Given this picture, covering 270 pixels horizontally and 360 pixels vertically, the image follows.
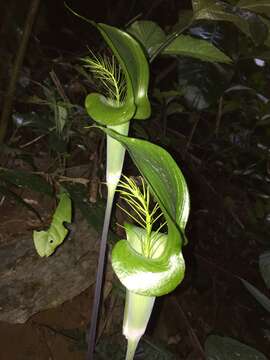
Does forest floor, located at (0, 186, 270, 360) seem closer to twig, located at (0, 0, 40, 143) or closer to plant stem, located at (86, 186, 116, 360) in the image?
twig, located at (0, 0, 40, 143)

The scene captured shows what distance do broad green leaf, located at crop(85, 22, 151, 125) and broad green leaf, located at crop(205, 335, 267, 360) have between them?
19.6 inches

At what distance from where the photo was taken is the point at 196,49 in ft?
2.35

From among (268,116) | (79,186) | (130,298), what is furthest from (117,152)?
(268,116)

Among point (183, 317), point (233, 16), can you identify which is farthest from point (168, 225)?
point (183, 317)

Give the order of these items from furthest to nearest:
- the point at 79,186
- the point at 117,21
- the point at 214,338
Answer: the point at 117,21 < the point at 79,186 < the point at 214,338

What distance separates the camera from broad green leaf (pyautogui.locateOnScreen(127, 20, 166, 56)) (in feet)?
2.44

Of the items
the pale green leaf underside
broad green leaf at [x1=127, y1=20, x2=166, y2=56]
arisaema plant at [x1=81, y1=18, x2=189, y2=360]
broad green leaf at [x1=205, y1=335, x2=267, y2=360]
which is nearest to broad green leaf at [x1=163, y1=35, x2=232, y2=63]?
broad green leaf at [x1=127, y1=20, x2=166, y2=56]

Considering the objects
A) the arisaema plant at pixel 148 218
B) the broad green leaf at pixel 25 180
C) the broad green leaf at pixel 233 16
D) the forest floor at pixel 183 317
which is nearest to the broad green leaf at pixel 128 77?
the arisaema plant at pixel 148 218

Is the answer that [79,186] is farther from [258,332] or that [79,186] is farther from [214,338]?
[258,332]

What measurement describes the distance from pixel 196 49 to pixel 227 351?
0.57 m

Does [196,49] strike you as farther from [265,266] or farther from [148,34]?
[265,266]

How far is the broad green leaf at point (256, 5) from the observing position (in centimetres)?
65

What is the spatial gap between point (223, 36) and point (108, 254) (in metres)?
0.64

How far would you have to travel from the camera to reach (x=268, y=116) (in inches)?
50.9
